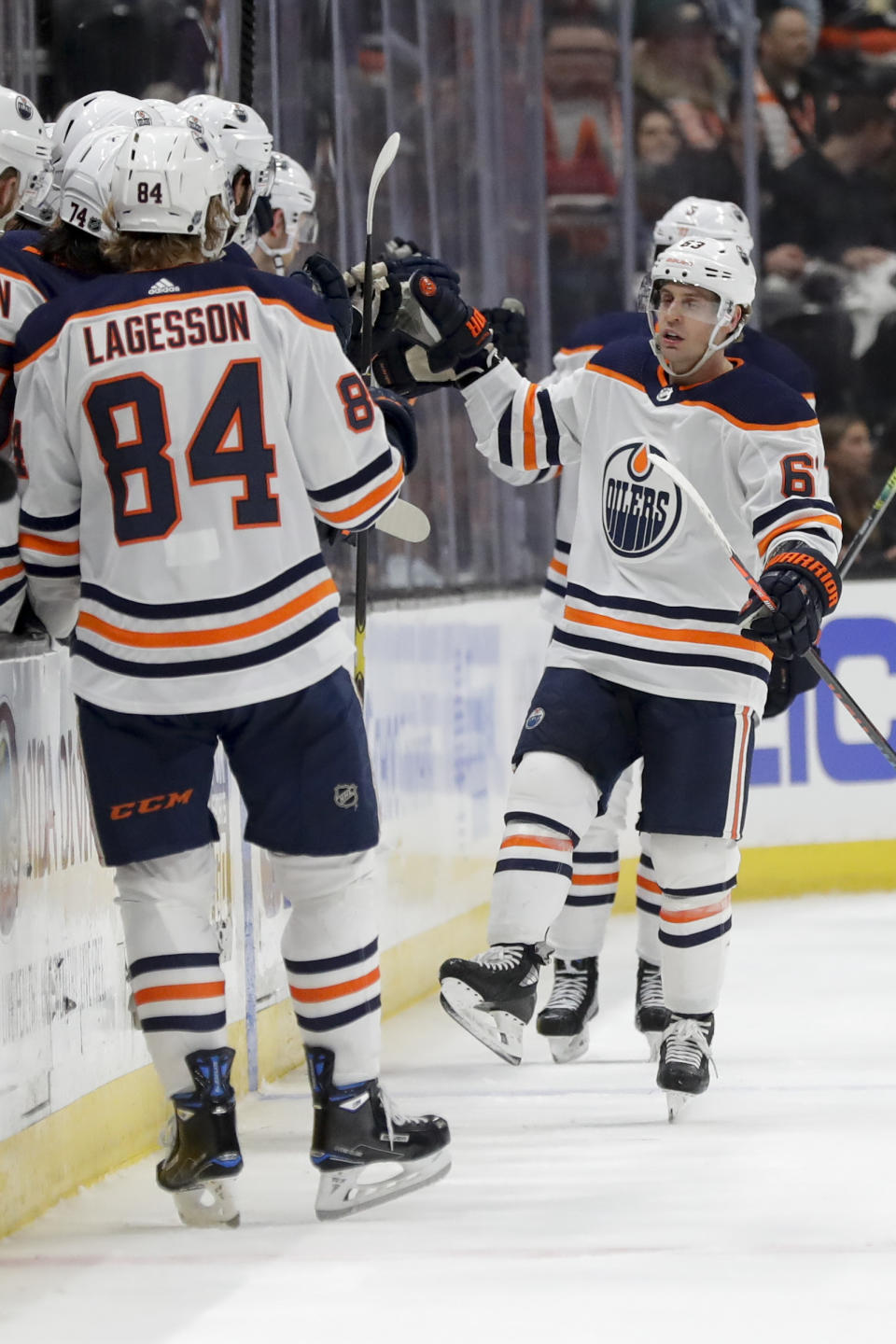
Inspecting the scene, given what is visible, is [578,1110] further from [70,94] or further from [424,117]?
[424,117]

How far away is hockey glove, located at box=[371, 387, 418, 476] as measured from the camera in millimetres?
2752

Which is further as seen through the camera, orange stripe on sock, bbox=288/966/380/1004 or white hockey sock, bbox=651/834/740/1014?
white hockey sock, bbox=651/834/740/1014

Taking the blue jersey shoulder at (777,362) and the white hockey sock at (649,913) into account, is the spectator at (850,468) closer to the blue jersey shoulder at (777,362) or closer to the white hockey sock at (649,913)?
the white hockey sock at (649,913)

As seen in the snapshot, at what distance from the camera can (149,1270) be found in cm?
245

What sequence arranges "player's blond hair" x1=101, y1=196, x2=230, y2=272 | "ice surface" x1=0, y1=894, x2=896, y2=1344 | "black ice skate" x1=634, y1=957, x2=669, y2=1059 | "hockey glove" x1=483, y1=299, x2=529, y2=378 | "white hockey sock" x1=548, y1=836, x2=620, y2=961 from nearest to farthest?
"ice surface" x1=0, y1=894, x2=896, y2=1344, "player's blond hair" x1=101, y1=196, x2=230, y2=272, "hockey glove" x1=483, y1=299, x2=529, y2=378, "black ice skate" x1=634, y1=957, x2=669, y2=1059, "white hockey sock" x1=548, y1=836, x2=620, y2=961

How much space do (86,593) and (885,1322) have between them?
117 cm

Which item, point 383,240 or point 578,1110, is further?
point 383,240

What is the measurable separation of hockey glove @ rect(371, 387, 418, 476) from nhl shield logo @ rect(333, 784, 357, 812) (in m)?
0.43

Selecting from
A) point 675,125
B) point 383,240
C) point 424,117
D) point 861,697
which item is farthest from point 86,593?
point 675,125

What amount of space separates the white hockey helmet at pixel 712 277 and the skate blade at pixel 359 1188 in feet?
4.22

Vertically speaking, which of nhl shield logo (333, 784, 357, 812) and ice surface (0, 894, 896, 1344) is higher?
nhl shield logo (333, 784, 357, 812)

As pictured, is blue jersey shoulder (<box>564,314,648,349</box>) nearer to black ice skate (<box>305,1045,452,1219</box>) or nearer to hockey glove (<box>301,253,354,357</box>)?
hockey glove (<box>301,253,354,357</box>)

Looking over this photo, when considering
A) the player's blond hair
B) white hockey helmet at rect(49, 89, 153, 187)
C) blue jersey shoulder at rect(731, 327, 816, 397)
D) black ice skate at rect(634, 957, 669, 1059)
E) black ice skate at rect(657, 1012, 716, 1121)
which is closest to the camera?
the player's blond hair

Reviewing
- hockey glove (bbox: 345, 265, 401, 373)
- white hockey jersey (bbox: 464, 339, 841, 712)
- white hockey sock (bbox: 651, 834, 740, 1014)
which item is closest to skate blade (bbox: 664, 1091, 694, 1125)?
white hockey sock (bbox: 651, 834, 740, 1014)
